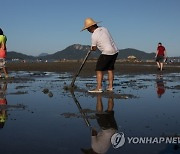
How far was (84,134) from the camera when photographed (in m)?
4.27

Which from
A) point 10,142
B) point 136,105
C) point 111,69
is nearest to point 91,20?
point 111,69

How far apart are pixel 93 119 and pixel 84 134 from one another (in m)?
0.97

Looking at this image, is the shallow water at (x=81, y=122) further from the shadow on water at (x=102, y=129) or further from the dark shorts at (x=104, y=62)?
the dark shorts at (x=104, y=62)

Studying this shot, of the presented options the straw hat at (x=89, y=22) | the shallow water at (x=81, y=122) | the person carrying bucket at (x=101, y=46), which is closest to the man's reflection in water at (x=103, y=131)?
the shallow water at (x=81, y=122)

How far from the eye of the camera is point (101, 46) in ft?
29.6

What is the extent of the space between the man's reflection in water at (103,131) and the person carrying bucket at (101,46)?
107 inches

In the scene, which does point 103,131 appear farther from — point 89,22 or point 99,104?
point 89,22

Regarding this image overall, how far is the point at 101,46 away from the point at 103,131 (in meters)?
4.90

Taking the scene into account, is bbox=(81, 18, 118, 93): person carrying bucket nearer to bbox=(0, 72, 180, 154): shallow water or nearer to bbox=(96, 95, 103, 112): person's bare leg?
bbox=(96, 95, 103, 112): person's bare leg

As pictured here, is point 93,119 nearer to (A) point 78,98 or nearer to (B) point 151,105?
(B) point 151,105

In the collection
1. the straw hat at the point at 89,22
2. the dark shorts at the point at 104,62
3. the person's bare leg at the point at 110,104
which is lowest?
the person's bare leg at the point at 110,104

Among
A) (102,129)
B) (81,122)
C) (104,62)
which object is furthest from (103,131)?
(104,62)

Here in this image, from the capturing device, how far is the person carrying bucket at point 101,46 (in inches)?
350

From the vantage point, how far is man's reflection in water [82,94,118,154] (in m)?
3.64
